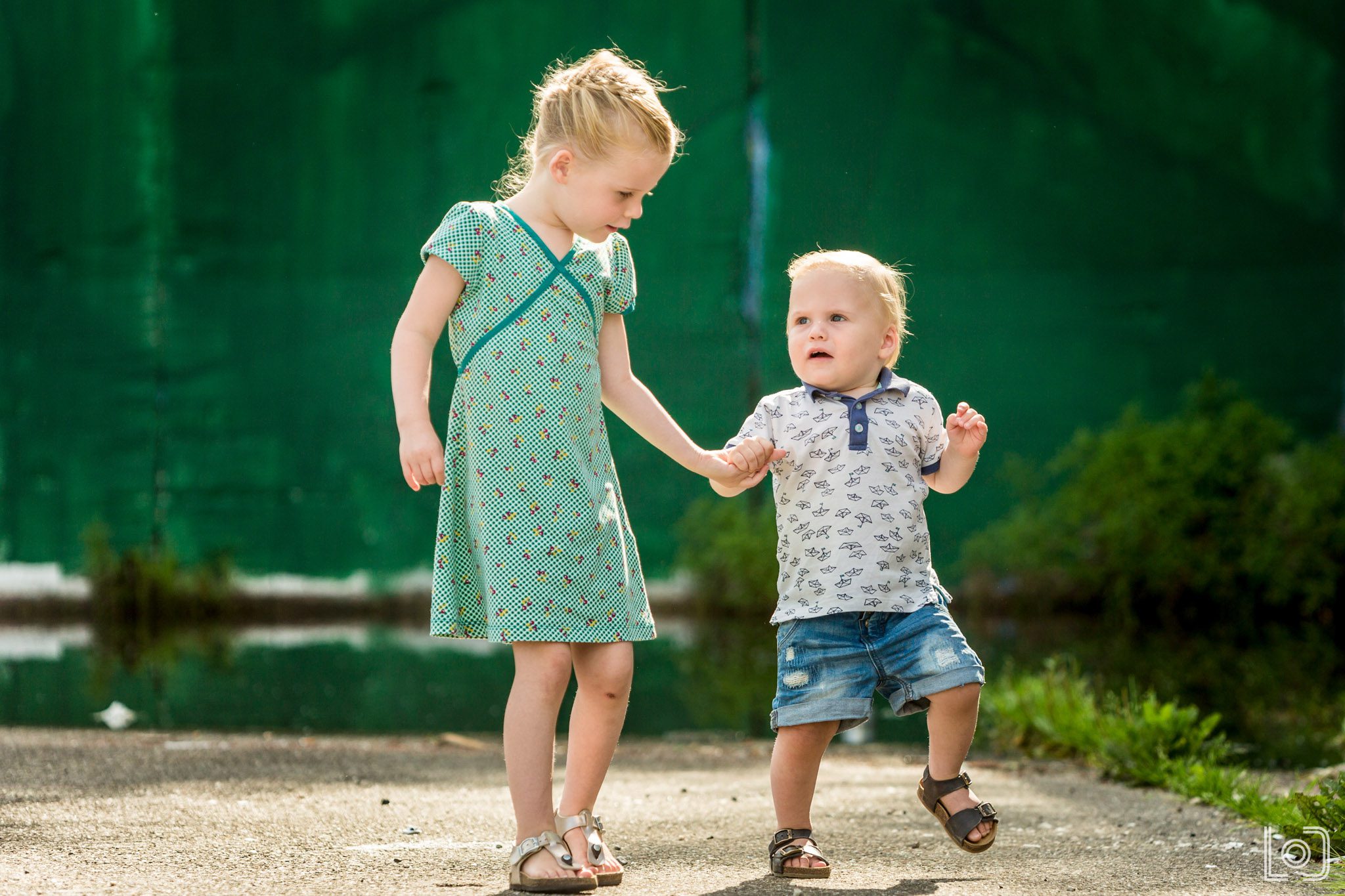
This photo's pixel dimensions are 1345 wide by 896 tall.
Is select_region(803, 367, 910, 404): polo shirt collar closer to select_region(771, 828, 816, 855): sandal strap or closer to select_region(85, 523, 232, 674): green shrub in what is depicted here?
select_region(771, 828, 816, 855): sandal strap

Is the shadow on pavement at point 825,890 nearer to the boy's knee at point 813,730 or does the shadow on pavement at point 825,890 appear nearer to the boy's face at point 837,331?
the boy's knee at point 813,730

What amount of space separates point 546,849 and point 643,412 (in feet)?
2.60

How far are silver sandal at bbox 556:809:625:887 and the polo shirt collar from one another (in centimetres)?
85

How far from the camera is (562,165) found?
95.7 inches

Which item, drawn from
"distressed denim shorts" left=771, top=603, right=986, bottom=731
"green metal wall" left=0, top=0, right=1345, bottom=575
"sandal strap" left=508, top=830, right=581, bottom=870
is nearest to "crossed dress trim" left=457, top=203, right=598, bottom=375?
"distressed denim shorts" left=771, top=603, right=986, bottom=731

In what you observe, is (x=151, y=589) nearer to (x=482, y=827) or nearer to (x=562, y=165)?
(x=482, y=827)

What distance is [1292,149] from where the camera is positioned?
8.29 meters

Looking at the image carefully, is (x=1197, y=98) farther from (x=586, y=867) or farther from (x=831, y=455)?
(x=586, y=867)

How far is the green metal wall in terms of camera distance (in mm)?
8070

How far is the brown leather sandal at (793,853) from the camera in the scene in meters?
2.38

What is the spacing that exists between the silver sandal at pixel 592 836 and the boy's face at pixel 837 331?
87cm

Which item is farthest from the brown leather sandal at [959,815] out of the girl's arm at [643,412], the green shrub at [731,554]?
the green shrub at [731,554]

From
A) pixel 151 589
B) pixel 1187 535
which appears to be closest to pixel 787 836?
pixel 1187 535

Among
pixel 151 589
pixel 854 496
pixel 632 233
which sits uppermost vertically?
pixel 632 233
